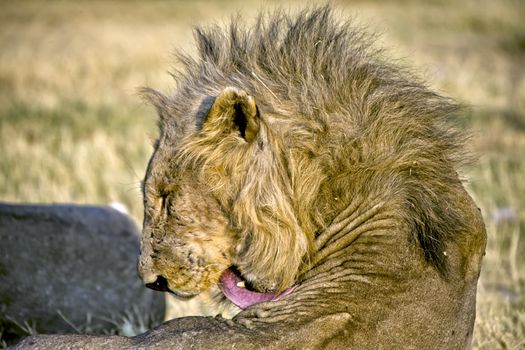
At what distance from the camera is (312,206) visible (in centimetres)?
298

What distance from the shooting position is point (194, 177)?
2.98m

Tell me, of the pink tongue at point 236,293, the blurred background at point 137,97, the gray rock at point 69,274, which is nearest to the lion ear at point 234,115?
the pink tongue at point 236,293

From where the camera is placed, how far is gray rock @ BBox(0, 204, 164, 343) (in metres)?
4.58

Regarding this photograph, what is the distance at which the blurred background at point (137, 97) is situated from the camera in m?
6.11

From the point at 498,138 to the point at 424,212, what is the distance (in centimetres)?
652

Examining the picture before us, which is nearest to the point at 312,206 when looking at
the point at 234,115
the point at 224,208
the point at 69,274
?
the point at 224,208

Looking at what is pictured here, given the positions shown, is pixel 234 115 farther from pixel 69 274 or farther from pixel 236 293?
pixel 69 274

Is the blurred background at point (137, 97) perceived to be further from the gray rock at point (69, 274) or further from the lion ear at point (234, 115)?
the lion ear at point (234, 115)

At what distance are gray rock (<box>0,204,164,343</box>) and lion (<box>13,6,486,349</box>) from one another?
1.64 metres

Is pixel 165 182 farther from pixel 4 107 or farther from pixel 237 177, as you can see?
pixel 4 107

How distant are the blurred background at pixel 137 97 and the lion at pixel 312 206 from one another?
1.58ft

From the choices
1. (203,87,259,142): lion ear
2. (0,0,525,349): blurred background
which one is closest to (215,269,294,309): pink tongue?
(203,87,259,142): lion ear

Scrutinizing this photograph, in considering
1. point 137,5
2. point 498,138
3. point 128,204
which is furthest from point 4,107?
point 137,5

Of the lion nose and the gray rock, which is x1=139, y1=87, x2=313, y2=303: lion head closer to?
the lion nose
